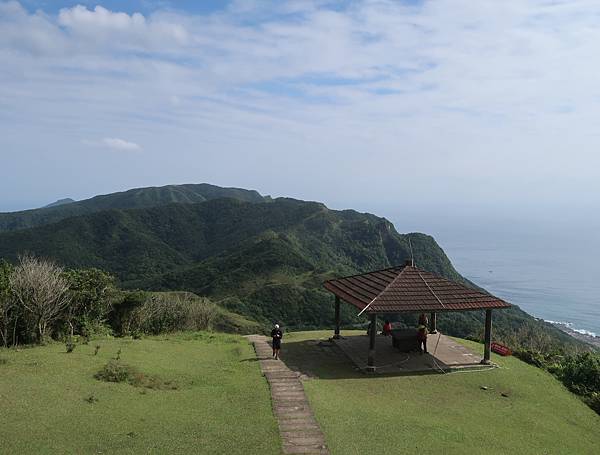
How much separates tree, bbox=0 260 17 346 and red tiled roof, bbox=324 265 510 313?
10.6 m

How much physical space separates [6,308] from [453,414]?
1313cm

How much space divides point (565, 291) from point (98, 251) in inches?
4558

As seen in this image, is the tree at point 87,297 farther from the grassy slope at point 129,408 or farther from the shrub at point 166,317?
the grassy slope at point 129,408

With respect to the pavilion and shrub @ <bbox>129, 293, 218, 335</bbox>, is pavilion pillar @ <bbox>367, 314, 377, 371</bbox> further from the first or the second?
shrub @ <bbox>129, 293, 218, 335</bbox>

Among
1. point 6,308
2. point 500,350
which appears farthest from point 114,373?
point 500,350

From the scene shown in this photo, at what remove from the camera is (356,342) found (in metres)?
19.0

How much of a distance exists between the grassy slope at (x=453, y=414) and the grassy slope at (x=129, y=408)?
166cm

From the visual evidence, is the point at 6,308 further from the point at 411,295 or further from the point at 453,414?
the point at 453,414

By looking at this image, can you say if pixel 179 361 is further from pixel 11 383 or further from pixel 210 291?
pixel 210 291

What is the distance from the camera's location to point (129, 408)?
1079cm

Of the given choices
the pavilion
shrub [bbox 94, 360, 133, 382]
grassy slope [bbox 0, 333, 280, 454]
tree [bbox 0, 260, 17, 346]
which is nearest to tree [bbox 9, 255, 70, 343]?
tree [bbox 0, 260, 17, 346]

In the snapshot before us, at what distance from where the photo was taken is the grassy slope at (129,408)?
29.8ft

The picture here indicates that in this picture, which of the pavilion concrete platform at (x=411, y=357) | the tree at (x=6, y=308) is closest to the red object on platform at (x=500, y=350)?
the pavilion concrete platform at (x=411, y=357)

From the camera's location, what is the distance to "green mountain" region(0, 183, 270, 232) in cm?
13988
